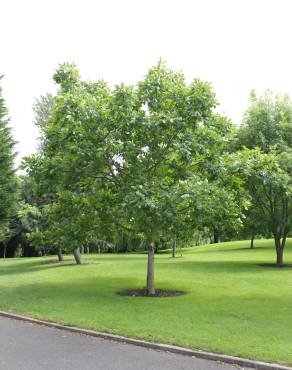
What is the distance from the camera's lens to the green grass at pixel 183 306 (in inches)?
347

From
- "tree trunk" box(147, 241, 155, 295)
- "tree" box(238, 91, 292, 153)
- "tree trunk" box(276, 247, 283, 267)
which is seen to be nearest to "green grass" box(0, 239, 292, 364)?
"tree trunk" box(147, 241, 155, 295)

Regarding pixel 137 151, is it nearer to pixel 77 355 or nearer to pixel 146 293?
pixel 146 293

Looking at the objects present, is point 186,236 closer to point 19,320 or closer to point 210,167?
point 210,167

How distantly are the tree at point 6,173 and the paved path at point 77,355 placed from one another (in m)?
21.7

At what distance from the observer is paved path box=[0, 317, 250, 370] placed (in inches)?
290

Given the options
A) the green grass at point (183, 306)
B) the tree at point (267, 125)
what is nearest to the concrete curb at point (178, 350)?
the green grass at point (183, 306)

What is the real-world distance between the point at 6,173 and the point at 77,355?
24.9 m

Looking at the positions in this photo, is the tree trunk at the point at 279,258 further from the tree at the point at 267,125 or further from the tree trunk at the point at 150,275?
the tree trunk at the point at 150,275

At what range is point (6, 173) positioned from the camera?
31.2m

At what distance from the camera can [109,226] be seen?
1591 centimetres

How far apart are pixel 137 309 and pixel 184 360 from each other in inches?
183

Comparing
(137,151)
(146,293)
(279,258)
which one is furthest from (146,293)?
(279,258)

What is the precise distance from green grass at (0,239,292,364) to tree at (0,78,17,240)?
9.96 m

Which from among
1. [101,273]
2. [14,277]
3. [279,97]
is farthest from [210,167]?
[279,97]
